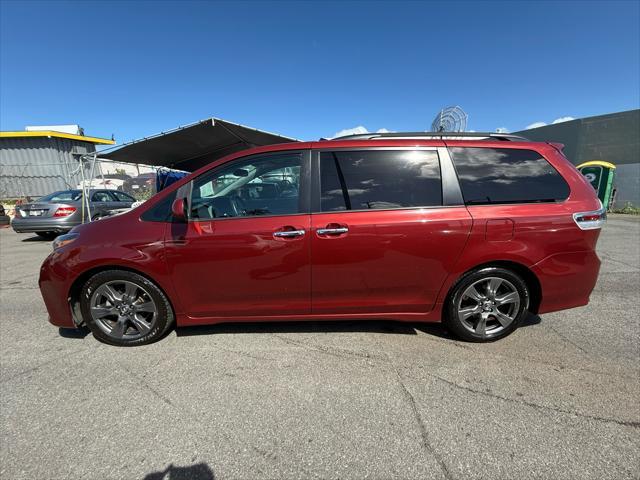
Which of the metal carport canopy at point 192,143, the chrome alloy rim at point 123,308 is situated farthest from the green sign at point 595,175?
the chrome alloy rim at point 123,308

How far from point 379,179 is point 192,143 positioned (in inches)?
278

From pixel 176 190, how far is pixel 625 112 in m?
20.7

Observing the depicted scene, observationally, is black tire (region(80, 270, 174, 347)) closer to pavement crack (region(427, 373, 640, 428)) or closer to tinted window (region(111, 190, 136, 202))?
pavement crack (region(427, 373, 640, 428))

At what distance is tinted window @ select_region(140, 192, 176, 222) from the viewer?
270 centimetres

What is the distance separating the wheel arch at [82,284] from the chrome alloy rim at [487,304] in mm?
2710

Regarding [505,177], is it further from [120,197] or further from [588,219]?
[120,197]

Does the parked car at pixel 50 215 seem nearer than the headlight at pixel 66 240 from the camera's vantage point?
No

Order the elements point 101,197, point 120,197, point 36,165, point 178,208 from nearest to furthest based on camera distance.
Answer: point 178,208 < point 101,197 < point 120,197 < point 36,165

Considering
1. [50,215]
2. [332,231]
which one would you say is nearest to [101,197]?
[50,215]

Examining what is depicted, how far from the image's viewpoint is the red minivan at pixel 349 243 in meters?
2.58

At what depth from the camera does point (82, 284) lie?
2793 mm

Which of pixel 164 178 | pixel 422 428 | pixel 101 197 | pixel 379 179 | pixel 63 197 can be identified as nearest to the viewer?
pixel 422 428

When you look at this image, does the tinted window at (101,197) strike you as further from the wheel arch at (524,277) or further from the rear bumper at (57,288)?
the wheel arch at (524,277)

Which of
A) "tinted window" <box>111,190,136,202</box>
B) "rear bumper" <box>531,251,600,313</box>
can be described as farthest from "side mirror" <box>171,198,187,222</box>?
"tinted window" <box>111,190,136,202</box>
